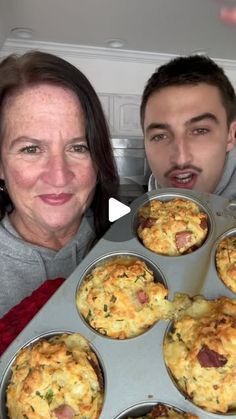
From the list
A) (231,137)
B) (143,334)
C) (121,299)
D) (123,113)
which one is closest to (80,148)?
(121,299)

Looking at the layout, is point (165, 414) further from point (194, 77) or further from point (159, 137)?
point (194, 77)

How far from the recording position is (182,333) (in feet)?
3.23

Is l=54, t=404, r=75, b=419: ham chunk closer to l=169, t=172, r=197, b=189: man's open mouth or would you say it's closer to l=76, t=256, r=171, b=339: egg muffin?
l=76, t=256, r=171, b=339: egg muffin

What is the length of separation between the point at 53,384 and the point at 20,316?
0.19 meters

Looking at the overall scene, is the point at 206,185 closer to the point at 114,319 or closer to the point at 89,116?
the point at 89,116

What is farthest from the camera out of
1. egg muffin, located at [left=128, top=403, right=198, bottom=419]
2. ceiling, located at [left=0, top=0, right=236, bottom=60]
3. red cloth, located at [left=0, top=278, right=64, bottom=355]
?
ceiling, located at [left=0, top=0, right=236, bottom=60]

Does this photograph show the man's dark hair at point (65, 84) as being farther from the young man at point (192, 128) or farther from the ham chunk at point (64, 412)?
the ham chunk at point (64, 412)

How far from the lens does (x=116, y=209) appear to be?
51.6 inches

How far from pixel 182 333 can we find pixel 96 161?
61 centimetres

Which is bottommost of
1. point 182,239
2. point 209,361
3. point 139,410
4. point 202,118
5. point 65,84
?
point 139,410

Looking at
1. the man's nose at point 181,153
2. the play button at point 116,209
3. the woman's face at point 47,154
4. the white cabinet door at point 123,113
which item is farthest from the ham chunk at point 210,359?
the white cabinet door at point 123,113

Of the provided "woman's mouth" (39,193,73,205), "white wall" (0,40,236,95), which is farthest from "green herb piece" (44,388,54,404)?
"white wall" (0,40,236,95)

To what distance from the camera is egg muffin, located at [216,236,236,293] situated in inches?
42.1

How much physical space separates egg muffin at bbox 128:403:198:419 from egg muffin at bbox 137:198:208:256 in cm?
41
